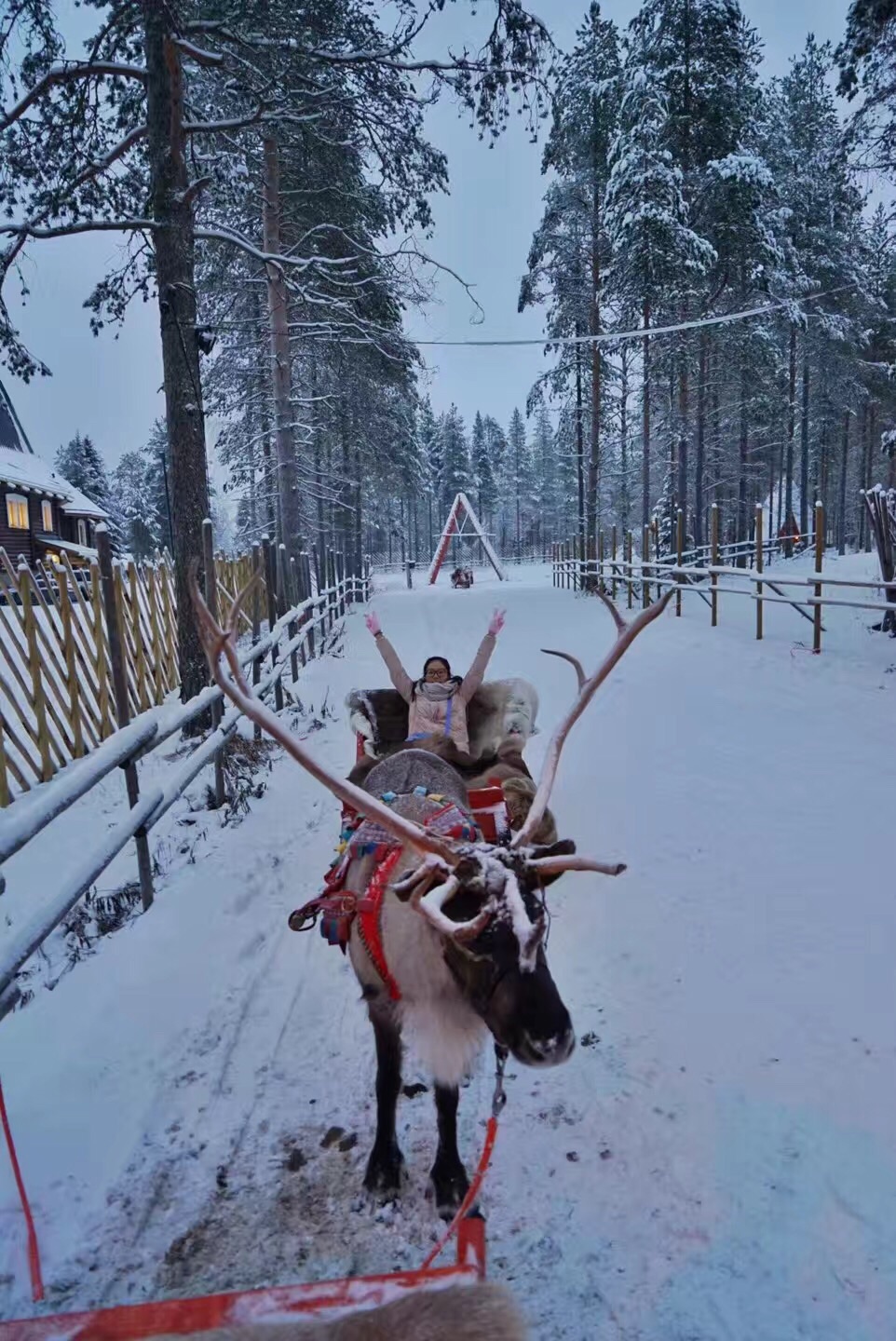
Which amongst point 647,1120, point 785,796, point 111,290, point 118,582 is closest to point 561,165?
point 111,290

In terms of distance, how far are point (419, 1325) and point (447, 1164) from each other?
146 centimetres

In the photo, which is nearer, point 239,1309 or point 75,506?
point 239,1309

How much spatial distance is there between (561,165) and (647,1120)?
75.4 feet

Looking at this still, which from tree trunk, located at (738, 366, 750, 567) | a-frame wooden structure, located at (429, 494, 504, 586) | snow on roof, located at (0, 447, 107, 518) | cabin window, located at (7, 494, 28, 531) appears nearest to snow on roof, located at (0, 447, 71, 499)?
snow on roof, located at (0, 447, 107, 518)

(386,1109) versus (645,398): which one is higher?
(645,398)

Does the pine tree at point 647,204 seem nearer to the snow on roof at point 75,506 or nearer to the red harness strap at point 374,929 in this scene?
the red harness strap at point 374,929

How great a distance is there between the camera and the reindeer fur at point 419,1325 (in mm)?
1081

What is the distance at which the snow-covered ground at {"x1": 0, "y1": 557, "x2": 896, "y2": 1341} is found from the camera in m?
2.13

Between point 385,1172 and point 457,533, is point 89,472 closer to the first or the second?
point 457,533

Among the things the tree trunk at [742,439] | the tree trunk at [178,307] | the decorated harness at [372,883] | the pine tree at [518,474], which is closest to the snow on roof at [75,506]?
the tree trunk at [742,439]

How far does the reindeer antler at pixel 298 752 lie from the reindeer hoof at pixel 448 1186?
1.13 meters

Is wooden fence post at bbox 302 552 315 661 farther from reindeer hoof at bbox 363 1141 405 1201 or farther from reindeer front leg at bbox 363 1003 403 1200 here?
reindeer hoof at bbox 363 1141 405 1201

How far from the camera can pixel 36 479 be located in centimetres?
2462

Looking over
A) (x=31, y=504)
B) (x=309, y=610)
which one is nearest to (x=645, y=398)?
(x=309, y=610)
